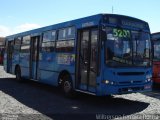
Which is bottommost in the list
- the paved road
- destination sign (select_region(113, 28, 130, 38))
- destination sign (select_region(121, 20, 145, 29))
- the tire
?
the paved road

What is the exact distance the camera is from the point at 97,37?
401 inches

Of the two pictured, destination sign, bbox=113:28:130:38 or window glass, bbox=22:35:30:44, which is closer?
destination sign, bbox=113:28:130:38

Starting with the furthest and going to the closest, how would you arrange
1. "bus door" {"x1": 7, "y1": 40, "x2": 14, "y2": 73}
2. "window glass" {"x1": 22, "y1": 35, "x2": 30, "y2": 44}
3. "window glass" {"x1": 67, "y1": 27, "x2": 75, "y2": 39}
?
"bus door" {"x1": 7, "y1": 40, "x2": 14, "y2": 73} → "window glass" {"x1": 22, "y1": 35, "x2": 30, "y2": 44} → "window glass" {"x1": 67, "y1": 27, "x2": 75, "y2": 39}

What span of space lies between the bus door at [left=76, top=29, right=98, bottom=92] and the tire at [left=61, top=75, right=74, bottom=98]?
617mm

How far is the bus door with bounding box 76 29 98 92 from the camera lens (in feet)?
34.1

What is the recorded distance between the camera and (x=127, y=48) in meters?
10.4

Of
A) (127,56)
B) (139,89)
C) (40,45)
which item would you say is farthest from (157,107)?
(40,45)

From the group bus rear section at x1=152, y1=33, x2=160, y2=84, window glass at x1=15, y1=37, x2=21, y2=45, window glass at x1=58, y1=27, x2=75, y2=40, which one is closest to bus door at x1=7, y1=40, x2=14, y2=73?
window glass at x1=15, y1=37, x2=21, y2=45

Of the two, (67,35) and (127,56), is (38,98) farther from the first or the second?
(127,56)

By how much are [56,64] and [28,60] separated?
382 centimetres

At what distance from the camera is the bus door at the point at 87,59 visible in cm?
1041

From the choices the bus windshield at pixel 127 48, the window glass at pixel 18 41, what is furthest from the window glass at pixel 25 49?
the bus windshield at pixel 127 48

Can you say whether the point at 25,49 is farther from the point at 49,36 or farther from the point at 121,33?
the point at 121,33

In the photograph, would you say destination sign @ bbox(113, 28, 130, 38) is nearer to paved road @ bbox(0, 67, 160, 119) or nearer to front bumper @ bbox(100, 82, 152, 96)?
front bumper @ bbox(100, 82, 152, 96)
